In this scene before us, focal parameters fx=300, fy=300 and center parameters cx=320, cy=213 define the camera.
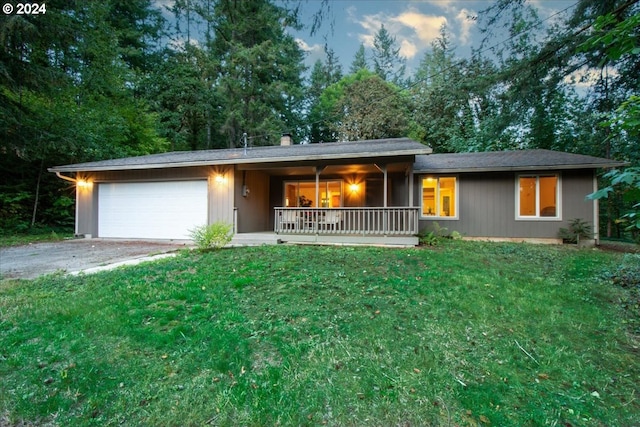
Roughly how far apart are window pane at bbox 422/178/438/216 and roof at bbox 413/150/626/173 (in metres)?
0.52

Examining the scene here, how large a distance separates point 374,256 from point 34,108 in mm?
15079

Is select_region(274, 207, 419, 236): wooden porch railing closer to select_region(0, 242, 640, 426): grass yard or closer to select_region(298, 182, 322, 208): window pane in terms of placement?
select_region(298, 182, 322, 208): window pane

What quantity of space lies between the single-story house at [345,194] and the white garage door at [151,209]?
0.12ft

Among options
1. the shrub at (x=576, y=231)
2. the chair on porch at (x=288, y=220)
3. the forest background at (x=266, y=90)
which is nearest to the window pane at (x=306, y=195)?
the chair on porch at (x=288, y=220)

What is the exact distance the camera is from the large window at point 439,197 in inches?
385

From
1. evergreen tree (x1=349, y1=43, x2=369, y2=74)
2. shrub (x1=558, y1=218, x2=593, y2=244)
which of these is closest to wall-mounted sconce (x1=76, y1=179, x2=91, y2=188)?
shrub (x1=558, y1=218, x2=593, y2=244)

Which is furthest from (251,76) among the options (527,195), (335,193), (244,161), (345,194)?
(527,195)

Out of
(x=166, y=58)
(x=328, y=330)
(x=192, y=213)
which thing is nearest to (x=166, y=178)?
(x=192, y=213)

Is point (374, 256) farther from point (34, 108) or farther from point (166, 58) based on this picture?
point (166, 58)

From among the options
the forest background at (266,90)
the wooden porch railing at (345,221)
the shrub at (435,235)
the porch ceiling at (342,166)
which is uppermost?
the forest background at (266,90)

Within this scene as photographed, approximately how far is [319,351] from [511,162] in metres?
9.20

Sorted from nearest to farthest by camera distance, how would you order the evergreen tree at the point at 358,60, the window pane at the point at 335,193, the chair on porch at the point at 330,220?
the chair on porch at the point at 330,220 → the window pane at the point at 335,193 → the evergreen tree at the point at 358,60

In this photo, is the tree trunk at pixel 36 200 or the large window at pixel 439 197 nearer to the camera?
the large window at pixel 439 197

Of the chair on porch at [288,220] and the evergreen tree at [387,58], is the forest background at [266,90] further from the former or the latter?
the chair on porch at [288,220]
